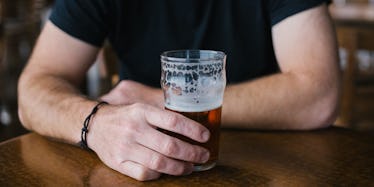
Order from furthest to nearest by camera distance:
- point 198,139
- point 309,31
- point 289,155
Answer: point 309,31 < point 289,155 < point 198,139

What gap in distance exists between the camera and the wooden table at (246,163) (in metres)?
0.81

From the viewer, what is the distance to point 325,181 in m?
0.81

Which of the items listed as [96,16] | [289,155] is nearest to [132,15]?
[96,16]

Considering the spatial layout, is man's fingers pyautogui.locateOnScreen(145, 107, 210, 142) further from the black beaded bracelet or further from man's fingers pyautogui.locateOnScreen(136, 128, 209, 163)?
the black beaded bracelet

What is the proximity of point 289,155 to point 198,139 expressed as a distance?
0.23m

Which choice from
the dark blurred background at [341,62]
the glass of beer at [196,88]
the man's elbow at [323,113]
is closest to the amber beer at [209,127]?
the glass of beer at [196,88]

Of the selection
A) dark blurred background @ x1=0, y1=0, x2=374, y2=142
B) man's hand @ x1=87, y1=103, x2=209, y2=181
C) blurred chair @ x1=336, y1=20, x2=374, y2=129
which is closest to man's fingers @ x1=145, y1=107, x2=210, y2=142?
man's hand @ x1=87, y1=103, x2=209, y2=181

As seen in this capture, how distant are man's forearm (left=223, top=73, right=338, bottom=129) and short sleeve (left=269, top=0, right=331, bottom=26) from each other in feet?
0.63

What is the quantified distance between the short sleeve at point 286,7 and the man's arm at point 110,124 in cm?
55

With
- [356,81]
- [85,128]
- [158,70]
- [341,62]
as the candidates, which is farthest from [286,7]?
[356,81]

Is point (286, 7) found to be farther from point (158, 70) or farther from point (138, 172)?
point (138, 172)

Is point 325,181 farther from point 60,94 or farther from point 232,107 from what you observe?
point 60,94

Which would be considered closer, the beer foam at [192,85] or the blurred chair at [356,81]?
the beer foam at [192,85]

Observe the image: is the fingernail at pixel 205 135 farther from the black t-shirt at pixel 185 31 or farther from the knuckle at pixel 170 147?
the black t-shirt at pixel 185 31
